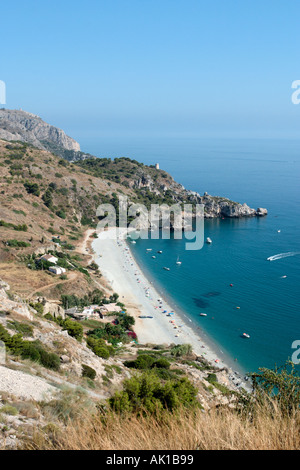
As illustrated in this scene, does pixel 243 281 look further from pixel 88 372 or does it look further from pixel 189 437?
pixel 189 437

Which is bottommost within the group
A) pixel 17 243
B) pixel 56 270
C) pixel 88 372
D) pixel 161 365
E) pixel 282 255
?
pixel 161 365

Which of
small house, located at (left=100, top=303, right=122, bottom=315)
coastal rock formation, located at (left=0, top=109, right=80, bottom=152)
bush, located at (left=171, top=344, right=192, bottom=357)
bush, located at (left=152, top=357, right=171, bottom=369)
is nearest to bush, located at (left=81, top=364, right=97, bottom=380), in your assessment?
bush, located at (left=152, top=357, right=171, bottom=369)

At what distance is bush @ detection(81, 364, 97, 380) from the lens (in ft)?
44.3

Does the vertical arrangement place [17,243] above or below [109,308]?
above

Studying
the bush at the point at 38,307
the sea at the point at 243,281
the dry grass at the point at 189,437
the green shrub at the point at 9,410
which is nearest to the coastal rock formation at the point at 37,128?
the sea at the point at 243,281

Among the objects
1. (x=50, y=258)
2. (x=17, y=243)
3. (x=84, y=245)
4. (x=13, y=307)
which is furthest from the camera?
(x=84, y=245)

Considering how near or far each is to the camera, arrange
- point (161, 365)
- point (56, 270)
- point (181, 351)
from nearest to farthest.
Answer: point (161, 365)
point (181, 351)
point (56, 270)

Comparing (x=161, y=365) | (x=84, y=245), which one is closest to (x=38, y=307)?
(x=161, y=365)

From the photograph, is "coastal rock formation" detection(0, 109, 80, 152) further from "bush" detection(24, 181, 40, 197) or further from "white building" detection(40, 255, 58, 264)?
"white building" detection(40, 255, 58, 264)

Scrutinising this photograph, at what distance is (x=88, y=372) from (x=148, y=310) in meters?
21.3

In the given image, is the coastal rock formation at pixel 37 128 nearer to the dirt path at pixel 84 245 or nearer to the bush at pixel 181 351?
the dirt path at pixel 84 245

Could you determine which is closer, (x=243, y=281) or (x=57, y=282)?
(x=57, y=282)

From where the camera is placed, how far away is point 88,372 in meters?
13.6

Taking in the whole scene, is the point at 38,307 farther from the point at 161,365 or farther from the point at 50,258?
the point at 50,258
